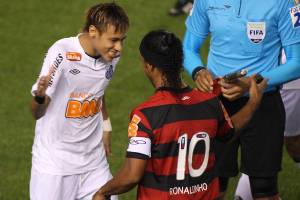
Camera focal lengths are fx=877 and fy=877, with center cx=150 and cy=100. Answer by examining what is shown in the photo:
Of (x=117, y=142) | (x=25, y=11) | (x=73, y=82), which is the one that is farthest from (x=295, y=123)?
(x=25, y=11)

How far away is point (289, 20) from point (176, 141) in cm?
197

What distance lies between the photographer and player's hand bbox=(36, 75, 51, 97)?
6610 millimetres

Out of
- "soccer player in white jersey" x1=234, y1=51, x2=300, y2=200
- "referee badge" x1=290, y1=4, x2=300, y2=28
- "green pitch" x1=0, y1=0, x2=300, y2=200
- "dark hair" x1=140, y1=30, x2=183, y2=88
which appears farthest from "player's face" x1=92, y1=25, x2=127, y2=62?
"soccer player in white jersey" x1=234, y1=51, x2=300, y2=200

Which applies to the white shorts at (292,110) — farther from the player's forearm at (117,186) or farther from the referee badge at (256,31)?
the player's forearm at (117,186)

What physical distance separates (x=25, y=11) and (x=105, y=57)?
29.6 ft

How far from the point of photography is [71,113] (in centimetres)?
725

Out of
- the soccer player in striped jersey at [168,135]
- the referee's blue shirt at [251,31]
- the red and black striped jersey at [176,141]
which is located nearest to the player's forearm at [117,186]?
the soccer player in striped jersey at [168,135]

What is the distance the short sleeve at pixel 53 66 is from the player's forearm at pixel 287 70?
70.5 inches

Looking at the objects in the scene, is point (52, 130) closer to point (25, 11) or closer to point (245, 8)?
point (245, 8)

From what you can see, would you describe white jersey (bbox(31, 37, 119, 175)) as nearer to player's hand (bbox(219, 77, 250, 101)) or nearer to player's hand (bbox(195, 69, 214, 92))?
player's hand (bbox(195, 69, 214, 92))

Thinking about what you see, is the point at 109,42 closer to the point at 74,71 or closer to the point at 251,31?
the point at 74,71

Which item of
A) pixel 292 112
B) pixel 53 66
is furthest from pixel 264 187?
pixel 53 66

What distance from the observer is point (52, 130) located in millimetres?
7328

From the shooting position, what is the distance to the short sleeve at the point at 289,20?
755 centimetres
